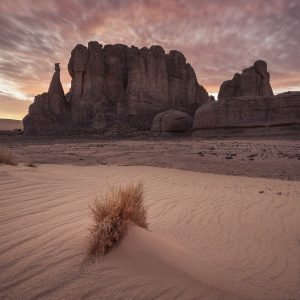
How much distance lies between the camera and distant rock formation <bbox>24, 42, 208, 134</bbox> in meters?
58.8

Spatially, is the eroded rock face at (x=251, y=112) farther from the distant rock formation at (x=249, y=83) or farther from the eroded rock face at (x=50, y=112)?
the eroded rock face at (x=50, y=112)

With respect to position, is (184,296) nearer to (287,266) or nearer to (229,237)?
(287,266)

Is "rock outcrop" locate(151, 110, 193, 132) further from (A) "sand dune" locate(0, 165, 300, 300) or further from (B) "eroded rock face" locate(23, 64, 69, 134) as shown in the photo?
(A) "sand dune" locate(0, 165, 300, 300)

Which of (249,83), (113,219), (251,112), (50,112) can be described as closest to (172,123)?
(251,112)

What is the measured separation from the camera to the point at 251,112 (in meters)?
34.8

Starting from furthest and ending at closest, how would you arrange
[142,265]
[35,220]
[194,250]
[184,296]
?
[35,220] → [194,250] → [142,265] → [184,296]

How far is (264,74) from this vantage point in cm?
5544

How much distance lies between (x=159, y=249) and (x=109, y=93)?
6401 centimetres

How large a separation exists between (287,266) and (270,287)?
61cm

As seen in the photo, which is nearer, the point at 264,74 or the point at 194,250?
the point at 194,250

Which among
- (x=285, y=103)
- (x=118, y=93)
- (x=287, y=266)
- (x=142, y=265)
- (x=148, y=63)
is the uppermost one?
(x=148, y=63)

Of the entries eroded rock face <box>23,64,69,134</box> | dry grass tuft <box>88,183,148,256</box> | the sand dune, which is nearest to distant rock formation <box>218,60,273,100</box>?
eroded rock face <box>23,64,69,134</box>

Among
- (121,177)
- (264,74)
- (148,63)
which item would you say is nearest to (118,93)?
(148,63)

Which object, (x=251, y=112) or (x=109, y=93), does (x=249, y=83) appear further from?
(x=109, y=93)
